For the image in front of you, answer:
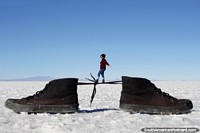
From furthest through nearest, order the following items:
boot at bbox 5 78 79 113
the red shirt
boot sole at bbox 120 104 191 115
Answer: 1. the red shirt
2. boot at bbox 5 78 79 113
3. boot sole at bbox 120 104 191 115

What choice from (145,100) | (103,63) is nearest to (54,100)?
(145,100)

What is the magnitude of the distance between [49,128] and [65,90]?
1549 millimetres

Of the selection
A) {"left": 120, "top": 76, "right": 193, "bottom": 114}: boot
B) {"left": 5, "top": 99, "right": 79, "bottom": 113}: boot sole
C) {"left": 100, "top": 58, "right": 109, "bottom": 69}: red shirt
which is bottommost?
{"left": 5, "top": 99, "right": 79, "bottom": 113}: boot sole

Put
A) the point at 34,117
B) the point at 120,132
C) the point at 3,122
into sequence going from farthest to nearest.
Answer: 1. the point at 34,117
2. the point at 3,122
3. the point at 120,132

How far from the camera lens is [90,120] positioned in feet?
14.1

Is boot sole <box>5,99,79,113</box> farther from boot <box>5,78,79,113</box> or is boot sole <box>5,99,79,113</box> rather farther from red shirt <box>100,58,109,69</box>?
red shirt <box>100,58,109,69</box>

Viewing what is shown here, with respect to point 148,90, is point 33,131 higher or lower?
lower

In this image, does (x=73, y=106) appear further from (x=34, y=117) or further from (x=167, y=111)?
(x=167, y=111)

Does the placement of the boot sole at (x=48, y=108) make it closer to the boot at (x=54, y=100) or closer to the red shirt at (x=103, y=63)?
the boot at (x=54, y=100)

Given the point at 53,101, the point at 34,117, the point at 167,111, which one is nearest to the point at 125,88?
the point at 167,111

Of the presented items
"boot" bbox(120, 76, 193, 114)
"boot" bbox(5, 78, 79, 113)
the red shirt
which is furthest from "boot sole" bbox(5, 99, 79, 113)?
the red shirt

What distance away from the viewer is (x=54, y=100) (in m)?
5.02

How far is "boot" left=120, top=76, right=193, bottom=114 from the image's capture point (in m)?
4.91

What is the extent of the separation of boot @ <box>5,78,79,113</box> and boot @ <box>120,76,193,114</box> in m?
0.81
